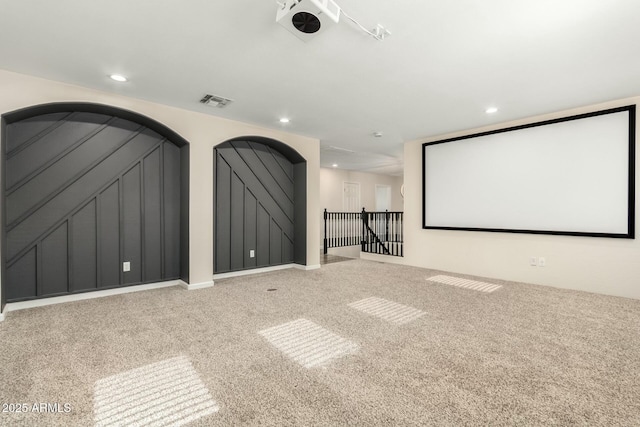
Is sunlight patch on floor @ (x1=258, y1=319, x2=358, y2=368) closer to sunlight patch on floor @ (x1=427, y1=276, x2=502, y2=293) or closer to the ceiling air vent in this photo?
sunlight patch on floor @ (x1=427, y1=276, x2=502, y2=293)

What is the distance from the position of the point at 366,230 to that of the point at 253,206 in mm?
3537

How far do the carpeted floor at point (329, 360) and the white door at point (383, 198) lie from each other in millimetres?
7723

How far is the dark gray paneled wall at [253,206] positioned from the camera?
4.87 metres

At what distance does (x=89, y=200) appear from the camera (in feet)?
12.1

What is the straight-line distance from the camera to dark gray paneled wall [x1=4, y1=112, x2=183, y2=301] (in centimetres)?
329

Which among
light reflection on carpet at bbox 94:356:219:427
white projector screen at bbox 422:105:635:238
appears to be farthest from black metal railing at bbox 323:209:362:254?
light reflection on carpet at bbox 94:356:219:427

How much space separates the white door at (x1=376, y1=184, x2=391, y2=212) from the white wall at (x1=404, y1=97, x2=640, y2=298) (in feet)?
16.8

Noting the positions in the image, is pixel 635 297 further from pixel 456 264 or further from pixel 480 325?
pixel 480 325

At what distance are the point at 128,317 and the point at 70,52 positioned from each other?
2612 millimetres

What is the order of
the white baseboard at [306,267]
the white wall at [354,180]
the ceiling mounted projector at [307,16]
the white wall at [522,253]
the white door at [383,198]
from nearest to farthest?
1. the ceiling mounted projector at [307,16]
2. the white wall at [522,253]
3. the white baseboard at [306,267]
4. the white wall at [354,180]
5. the white door at [383,198]

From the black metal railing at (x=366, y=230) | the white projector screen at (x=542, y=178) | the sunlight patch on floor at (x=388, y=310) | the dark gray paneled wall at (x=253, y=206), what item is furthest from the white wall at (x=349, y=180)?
the sunlight patch on floor at (x=388, y=310)

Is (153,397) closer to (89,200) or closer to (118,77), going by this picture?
(89,200)

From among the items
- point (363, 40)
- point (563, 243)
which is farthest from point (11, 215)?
point (563, 243)

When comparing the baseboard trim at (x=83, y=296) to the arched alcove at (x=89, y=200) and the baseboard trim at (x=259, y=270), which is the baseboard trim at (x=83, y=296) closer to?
the arched alcove at (x=89, y=200)
